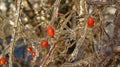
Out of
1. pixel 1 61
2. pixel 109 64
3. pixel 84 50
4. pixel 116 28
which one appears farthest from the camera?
pixel 84 50

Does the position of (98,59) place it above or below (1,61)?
below

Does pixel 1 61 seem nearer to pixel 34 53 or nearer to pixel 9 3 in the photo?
pixel 34 53

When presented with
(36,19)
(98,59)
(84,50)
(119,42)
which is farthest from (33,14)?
(98,59)

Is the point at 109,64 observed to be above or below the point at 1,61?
below

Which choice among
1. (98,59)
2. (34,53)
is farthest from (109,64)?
(34,53)

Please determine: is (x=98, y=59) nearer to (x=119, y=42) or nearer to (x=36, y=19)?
(x=119, y=42)

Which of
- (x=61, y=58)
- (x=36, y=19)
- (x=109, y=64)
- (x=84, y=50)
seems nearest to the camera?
(x=109, y=64)

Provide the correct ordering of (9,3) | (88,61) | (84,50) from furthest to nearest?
(9,3) < (84,50) < (88,61)

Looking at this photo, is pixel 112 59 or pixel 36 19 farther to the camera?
pixel 36 19

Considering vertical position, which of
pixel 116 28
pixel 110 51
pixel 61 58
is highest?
pixel 116 28
